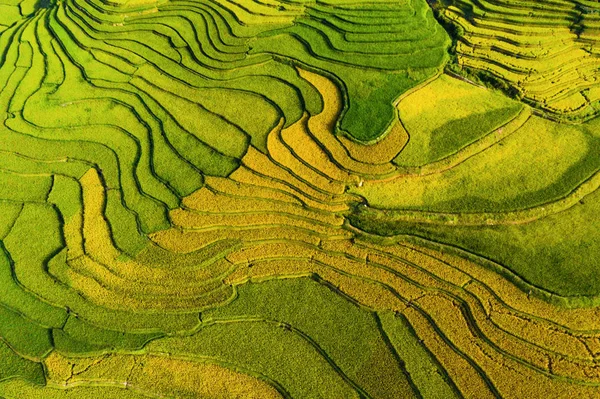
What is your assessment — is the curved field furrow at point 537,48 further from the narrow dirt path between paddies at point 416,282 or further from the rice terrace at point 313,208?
the narrow dirt path between paddies at point 416,282

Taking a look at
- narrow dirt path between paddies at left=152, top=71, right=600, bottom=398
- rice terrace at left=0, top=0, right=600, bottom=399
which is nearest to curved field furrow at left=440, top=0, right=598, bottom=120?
rice terrace at left=0, top=0, right=600, bottom=399

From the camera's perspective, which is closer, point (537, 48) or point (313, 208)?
point (313, 208)

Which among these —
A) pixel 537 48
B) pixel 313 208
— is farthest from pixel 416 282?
pixel 537 48

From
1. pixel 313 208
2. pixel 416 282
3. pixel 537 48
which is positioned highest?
pixel 537 48

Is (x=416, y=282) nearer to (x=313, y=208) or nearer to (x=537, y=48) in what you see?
(x=313, y=208)

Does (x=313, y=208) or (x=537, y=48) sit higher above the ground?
(x=537, y=48)

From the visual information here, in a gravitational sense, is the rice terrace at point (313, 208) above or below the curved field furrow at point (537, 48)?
below

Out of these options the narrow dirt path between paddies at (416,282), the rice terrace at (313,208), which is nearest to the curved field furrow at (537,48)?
the rice terrace at (313,208)

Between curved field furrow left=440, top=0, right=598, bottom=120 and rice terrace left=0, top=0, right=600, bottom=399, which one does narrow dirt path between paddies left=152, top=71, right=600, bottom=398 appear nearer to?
rice terrace left=0, top=0, right=600, bottom=399
